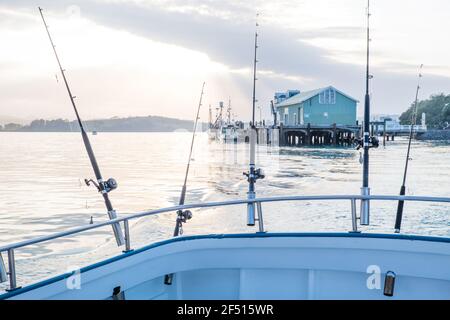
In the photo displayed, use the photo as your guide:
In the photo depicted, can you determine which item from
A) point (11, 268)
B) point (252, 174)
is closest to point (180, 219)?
point (252, 174)

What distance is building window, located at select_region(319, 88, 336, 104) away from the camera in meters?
59.1

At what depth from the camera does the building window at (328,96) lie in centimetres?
5912

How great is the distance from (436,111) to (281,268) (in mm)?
107640

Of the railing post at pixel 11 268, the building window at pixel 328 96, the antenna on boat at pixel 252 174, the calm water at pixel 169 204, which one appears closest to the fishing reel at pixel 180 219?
the antenna on boat at pixel 252 174

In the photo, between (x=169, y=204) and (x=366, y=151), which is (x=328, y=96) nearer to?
(x=169, y=204)

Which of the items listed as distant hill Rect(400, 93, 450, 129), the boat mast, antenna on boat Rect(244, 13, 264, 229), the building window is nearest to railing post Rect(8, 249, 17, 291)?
antenna on boat Rect(244, 13, 264, 229)

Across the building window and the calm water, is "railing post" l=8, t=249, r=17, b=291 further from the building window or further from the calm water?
the building window

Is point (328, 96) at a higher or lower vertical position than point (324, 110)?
higher

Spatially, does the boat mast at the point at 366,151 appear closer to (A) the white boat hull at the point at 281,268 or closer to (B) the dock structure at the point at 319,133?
(A) the white boat hull at the point at 281,268

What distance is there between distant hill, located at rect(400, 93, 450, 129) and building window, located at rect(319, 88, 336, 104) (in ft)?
153

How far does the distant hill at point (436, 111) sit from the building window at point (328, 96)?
46750 millimetres

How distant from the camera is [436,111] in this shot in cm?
10188
